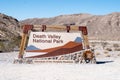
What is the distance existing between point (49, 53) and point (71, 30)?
221cm

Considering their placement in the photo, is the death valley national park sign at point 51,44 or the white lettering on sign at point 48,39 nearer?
the death valley national park sign at point 51,44

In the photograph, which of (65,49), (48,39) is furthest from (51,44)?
(65,49)

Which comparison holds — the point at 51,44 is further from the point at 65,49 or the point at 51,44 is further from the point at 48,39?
the point at 65,49

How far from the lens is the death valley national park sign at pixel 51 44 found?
24.2 meters

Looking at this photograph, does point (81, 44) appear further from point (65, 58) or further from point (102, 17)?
point (102, 17)

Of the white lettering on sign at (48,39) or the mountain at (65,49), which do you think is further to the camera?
the white lettering on sign at (48,39)

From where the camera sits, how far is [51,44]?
2436cm

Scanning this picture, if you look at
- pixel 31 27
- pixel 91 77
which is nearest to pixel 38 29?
pixel 31 27

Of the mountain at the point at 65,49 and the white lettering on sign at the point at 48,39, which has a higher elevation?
the white lettering on sign at the point at 48,39

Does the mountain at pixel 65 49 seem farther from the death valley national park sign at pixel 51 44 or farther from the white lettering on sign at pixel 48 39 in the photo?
the white lettering on sign at pixel 48 39

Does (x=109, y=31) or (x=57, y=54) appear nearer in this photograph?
(x=57, y=54)

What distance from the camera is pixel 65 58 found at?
24312 millimetres

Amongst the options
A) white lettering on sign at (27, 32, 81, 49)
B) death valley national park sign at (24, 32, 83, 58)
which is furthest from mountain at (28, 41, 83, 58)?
white lettering on sign at (27, 32, 81, 49)

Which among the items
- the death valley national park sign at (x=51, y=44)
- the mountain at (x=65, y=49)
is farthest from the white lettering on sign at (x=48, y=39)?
the mountain at (x=65, y=49)
